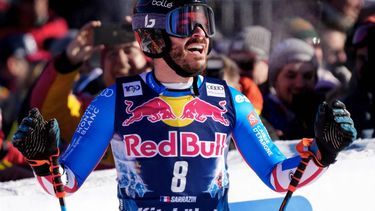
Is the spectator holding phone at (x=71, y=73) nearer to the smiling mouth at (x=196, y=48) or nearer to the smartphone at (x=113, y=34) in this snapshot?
the smartphone at (x=113, y=34)

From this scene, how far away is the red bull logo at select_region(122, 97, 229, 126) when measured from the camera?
11.3 ft

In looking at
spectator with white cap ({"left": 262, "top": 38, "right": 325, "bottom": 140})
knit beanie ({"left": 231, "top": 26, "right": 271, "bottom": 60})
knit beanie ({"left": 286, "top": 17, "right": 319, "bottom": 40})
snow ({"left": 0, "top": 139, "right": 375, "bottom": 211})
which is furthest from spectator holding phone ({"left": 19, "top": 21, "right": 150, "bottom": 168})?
knit beanie ({"left": 286, "top": 17, "right": 319, "bottom": 40})

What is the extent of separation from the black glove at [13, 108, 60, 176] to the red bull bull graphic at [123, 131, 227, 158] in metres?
0.33

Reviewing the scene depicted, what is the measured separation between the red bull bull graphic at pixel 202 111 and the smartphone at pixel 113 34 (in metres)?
2.47

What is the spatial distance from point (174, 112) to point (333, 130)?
0.66 meters

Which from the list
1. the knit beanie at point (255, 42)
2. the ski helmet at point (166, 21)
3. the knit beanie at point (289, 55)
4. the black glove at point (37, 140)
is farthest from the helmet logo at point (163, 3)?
the knit beanie at point (255, 42)

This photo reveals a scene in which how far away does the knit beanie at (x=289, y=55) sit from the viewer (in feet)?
22.0

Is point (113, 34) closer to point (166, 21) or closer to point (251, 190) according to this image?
point (251, 190)

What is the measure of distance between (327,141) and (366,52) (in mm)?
3922

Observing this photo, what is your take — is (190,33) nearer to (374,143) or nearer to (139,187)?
(139,187)

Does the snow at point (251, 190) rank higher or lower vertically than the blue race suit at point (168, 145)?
lower

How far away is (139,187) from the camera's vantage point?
3.43m

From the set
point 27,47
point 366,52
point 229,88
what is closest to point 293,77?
point 366,52

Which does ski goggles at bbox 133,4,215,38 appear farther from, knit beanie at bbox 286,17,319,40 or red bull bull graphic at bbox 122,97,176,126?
knit beanie at bbox 286,17,319,40
